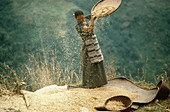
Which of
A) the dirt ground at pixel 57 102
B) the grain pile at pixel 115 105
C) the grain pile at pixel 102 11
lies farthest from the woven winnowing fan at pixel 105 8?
the grain pile at pixel 115 105

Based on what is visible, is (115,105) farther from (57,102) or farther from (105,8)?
(105,8)

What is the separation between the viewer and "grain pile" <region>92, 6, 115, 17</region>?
348 centimetres

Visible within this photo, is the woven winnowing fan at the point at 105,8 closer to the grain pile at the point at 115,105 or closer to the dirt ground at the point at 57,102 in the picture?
the dirt ground at the point at 57,102

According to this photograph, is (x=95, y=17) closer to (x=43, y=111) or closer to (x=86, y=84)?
(x=86, y=84)

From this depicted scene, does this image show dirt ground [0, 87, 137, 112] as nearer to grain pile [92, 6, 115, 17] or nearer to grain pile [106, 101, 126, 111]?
grain pile [106, 101, 126, 111]

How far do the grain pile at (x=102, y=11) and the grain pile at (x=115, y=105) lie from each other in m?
1.66

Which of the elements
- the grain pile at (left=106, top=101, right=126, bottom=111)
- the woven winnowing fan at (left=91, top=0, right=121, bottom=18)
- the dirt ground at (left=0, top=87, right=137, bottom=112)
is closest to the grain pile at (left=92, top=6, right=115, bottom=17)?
the woven winnowing fan at (left=91, top=0, right=121, bottom=18)

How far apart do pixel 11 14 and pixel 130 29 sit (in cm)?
710

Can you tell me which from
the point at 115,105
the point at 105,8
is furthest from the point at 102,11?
the point at 115,105

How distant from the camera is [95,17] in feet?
11.8

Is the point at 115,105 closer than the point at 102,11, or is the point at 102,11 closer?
the point at 115,105

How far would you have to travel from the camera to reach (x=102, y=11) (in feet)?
11.6

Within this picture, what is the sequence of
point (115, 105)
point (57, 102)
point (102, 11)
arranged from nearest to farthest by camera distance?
point (115, 105) → point (57, 102) → point (102, 11)

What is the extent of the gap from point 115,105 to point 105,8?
1.85 meters
